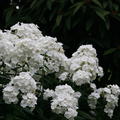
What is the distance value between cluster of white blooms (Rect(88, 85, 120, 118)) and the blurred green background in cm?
123

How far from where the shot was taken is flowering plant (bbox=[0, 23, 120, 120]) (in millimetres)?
3594

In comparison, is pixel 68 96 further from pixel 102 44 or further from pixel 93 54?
pixel 102 44

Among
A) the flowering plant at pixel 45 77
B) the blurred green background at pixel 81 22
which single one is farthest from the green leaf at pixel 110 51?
the flowering plant at pixel 45 77

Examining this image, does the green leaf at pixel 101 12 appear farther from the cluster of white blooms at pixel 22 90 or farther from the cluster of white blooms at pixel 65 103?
the cluster of white blooms at pixel 22 90

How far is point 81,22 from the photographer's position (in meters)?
5.76

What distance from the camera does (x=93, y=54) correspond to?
14.2 feet

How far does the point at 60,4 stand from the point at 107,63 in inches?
37.7

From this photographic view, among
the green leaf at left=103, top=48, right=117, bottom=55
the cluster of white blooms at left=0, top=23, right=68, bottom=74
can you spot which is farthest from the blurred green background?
the cluster of white blooms at left=0, top=23, right=68, bottom=74

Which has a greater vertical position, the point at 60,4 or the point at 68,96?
the point at 60,4

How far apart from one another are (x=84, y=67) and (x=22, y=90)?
2.56 feet

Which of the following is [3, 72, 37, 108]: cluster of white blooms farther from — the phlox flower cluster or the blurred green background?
the blurred green background

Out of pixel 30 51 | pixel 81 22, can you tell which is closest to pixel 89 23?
pixel 81 22

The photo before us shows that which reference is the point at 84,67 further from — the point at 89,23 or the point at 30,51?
the point at 89,23

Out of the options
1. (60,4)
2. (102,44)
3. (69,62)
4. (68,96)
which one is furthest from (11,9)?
(68,96)
